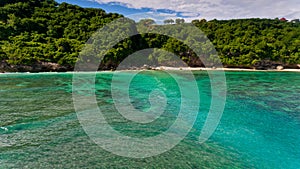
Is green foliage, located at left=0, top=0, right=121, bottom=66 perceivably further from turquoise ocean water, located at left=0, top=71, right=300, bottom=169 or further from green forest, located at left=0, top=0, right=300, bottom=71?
turquoise ocean water, located at left=0, top=71, right=300, bottom=169

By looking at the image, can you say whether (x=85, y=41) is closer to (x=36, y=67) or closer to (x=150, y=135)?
(x=36, y=67)

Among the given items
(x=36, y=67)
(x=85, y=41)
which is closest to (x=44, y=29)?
(x=85, y=41)

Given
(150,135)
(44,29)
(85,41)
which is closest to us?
(150,135)

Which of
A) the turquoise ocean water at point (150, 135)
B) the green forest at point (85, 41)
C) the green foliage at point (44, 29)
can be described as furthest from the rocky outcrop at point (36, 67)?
the turquoise ocean water at point (150, 135)

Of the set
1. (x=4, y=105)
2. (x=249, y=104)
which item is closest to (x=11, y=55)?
(x=4, y=105)

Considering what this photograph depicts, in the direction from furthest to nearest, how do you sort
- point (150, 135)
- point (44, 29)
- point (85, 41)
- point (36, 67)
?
point (44, 29)
point (85, 41)
point (36, 67)
point (150, 135)
